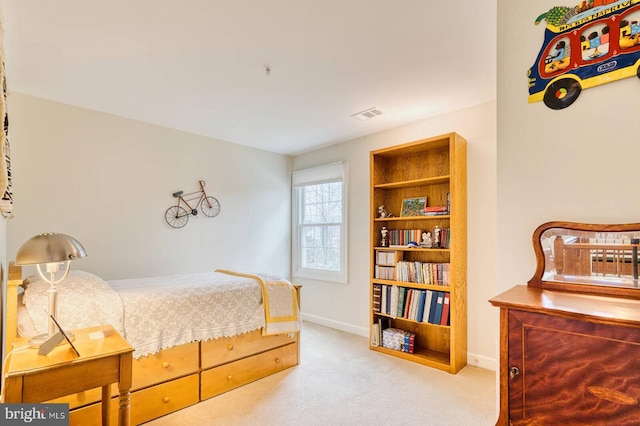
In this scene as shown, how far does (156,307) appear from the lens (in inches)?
89.2

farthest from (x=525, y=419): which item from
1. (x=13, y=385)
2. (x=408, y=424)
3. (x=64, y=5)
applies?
(x=64, y=5)

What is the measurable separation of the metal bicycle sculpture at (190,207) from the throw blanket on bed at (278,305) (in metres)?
1.32

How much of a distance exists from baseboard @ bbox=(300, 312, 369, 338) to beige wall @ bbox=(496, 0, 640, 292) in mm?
2665

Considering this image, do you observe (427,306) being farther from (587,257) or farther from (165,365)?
(165,365)

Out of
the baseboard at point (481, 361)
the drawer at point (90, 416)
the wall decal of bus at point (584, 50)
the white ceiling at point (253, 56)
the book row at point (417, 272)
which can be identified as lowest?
the baseboard at point (481, 361)

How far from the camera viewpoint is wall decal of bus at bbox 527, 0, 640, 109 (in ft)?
4.16

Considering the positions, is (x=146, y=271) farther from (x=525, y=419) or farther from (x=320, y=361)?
(x=525, y=419)

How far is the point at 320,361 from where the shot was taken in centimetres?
319

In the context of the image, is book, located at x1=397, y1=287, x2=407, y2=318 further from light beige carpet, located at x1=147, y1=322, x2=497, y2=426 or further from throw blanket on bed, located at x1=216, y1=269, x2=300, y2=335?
throw blanket on bed, located at x1=216, y1=269, x2=300, y2=335

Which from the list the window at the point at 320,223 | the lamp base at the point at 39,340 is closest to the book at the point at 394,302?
the window at the point at 320,223

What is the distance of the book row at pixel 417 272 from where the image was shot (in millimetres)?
3121

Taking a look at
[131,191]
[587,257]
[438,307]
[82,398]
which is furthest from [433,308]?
[131,191]

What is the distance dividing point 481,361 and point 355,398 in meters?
1.33

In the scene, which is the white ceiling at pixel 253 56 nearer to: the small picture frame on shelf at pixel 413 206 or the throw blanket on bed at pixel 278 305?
the small picture frame on shelf at pixel 413 206
